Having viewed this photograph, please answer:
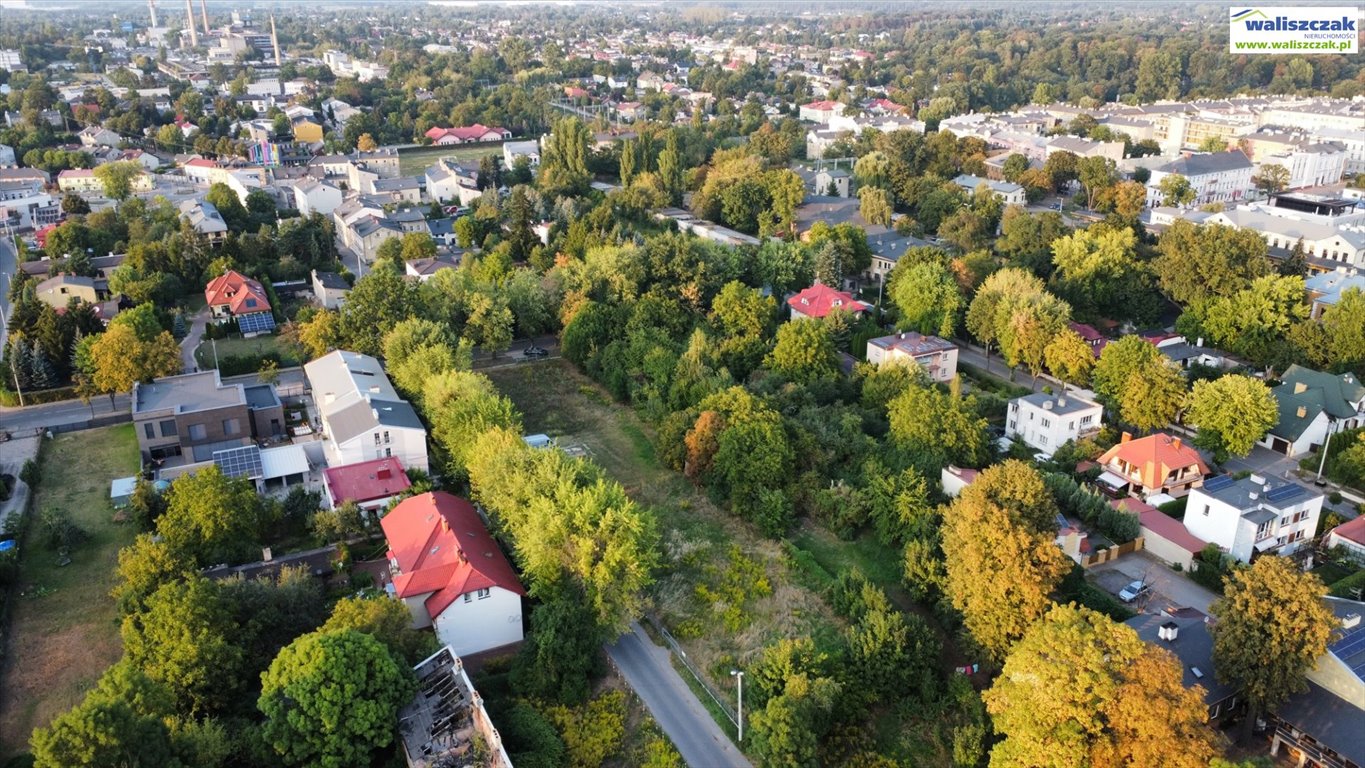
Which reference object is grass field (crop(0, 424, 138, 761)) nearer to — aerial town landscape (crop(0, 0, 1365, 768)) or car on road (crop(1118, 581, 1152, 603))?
aerial town landscape (crop(0, 0, 1365, 768))

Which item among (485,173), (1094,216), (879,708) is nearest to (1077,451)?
(879,708)

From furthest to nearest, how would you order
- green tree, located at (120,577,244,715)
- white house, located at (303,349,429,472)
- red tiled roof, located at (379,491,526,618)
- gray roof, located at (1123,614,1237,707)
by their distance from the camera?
white house, located at (303,349,429,472) < red tiled roof, located at (379,491,526,618) < gray roof, located at (1123,614,1237,707) < green tree, located at (120,577,244,715)

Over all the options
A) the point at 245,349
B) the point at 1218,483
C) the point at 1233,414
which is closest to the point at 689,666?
the point at 1218,483

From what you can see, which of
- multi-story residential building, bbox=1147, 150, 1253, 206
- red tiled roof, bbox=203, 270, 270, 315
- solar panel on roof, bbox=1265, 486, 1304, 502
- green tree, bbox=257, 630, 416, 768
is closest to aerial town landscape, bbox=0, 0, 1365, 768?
green tree, bbox=257, 630, 416, 768

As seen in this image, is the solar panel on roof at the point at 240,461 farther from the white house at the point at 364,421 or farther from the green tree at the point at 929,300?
the green tree at the point at 929,300

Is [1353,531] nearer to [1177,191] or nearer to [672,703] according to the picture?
[672,703]

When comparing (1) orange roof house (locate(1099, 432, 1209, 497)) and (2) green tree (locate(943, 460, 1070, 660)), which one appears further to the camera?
(1) orange roof house (locate(1099, 432, 1209, 497))
